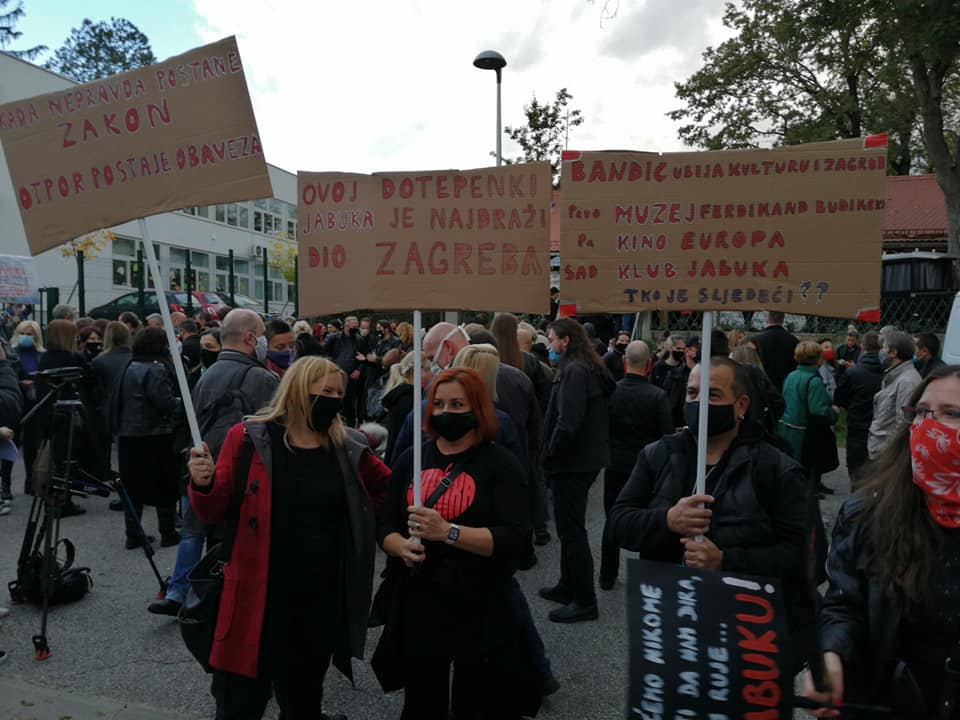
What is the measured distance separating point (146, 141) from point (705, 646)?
2918 millimetres

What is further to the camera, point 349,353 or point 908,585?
point 349,353

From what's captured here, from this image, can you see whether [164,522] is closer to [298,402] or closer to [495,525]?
[298,402]

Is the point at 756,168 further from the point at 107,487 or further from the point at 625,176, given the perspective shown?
the point at 107,487

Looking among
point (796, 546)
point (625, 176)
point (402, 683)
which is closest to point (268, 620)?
point (402, 683)

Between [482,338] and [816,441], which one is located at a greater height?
[482,338]

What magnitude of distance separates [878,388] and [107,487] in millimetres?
7209

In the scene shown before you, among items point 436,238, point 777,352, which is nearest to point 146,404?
point 436,238

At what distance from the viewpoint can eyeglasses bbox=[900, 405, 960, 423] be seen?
1.99 metres

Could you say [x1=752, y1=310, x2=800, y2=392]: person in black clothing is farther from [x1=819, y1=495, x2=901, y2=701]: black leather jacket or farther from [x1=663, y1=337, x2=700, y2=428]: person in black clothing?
[x1=819, y1=495, x2=901, y2=701]: black leather jacket

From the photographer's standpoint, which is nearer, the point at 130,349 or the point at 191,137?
the point at 191,137

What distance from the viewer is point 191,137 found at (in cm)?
307

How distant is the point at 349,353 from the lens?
11.3 metres

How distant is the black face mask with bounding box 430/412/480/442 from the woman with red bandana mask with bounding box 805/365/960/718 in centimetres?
146

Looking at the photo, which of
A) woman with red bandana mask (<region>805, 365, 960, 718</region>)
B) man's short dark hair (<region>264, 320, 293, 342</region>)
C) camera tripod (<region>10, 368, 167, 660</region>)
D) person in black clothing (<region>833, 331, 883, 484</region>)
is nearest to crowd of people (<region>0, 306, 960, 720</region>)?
woman with red bandana mask (<region>805, 365, 960, 718</region>)
